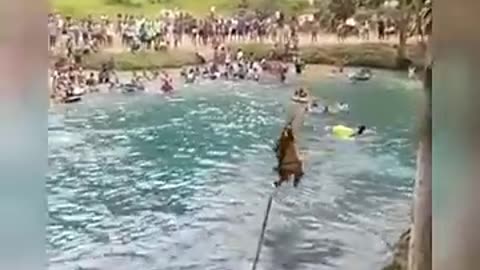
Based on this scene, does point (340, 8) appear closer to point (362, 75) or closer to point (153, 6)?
point (362, 75)

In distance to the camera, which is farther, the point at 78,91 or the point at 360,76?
the point at 360,76

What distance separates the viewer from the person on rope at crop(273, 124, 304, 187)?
178 centimetres

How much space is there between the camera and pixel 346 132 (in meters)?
1.82

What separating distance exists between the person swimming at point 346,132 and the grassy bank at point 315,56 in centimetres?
14

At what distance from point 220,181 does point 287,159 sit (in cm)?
16

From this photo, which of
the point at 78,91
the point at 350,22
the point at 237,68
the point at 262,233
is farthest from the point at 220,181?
the point at 350,22

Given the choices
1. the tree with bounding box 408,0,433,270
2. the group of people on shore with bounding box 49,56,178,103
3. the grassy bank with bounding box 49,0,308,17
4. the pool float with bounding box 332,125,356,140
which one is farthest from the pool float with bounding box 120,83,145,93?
the tree with bounding box 408,0,433,270

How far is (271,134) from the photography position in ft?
5.86

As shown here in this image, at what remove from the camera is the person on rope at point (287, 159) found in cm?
178

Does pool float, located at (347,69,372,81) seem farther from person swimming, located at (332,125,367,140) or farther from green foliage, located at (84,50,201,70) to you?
green foliage, located at (84,50,201,70)

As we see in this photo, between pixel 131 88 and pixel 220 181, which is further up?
pixel 131 88

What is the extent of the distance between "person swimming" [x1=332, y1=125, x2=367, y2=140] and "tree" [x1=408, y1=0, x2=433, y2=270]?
140mm

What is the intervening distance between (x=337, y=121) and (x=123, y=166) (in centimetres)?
48
